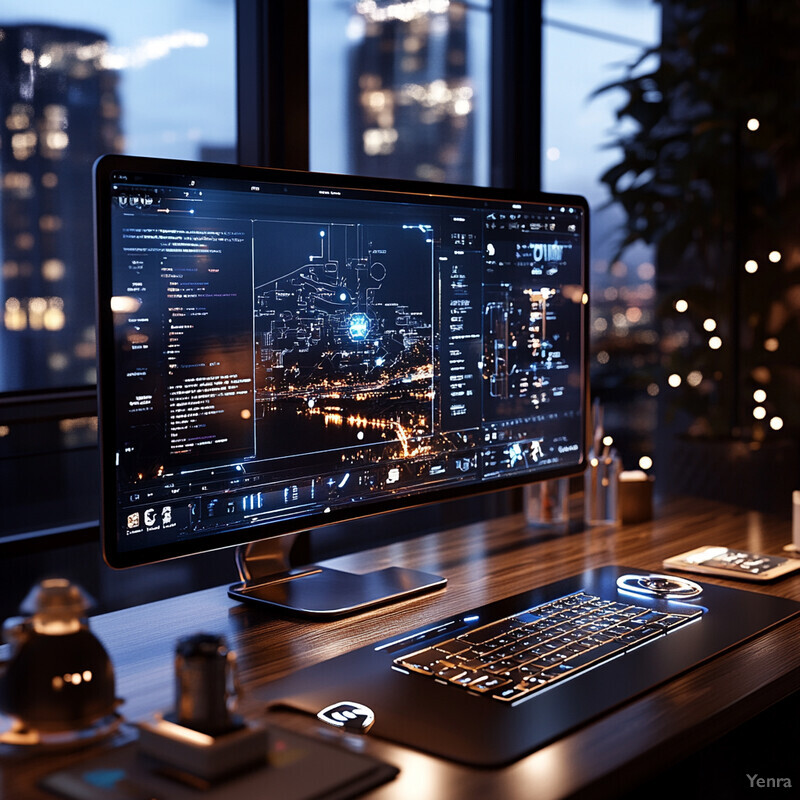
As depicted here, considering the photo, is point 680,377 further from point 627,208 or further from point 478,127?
point 478,127

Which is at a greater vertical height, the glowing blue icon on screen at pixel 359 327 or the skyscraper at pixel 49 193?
the skyscraper at pixel 49 193

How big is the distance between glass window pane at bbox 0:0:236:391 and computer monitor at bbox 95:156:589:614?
0.64 m

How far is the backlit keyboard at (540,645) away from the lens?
1078mm

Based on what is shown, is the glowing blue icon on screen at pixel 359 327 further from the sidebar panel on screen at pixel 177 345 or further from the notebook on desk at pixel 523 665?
the notebook on desk at pixel 523 665

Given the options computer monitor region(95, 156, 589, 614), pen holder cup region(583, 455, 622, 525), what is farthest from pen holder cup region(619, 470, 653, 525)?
computer monitor region(95, 156, 589, 614)

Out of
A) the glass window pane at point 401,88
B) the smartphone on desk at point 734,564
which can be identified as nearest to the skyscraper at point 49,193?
the glass window pane at point 401,88

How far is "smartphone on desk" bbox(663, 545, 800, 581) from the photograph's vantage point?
1516 mm

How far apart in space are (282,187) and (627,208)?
201cm

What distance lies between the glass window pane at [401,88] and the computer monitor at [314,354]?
0.66m

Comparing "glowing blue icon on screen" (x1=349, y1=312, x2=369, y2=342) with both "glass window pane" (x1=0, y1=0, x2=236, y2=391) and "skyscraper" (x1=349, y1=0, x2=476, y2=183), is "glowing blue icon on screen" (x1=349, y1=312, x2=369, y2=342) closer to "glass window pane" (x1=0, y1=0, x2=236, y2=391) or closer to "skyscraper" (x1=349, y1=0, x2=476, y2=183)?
"glass window pane" (x1=0, y1=0, x2=236, y2=391)

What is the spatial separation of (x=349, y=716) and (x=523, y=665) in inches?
8.6

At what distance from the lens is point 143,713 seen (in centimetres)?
101

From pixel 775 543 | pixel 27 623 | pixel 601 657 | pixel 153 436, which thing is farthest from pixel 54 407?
pixel 775 543

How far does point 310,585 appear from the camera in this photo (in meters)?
1.45
